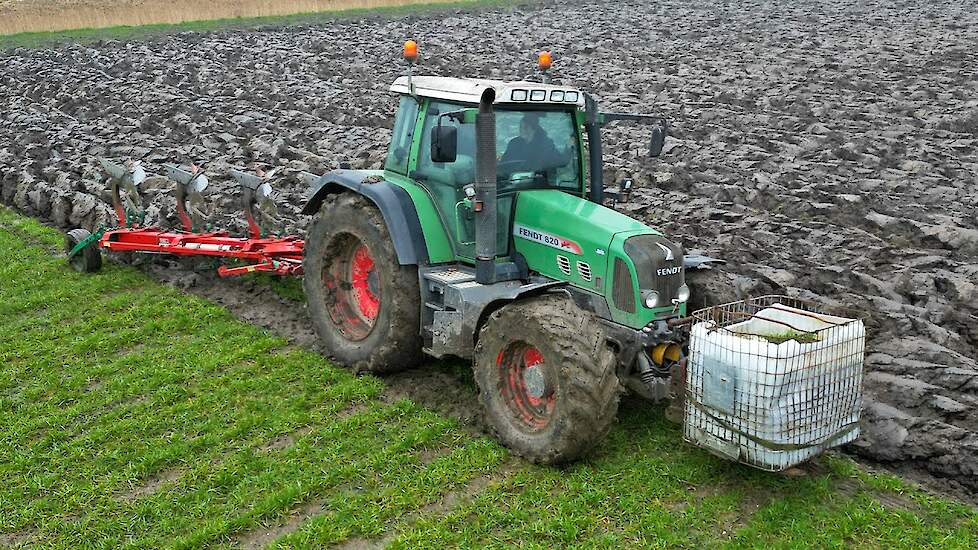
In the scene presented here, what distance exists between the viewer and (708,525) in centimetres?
520

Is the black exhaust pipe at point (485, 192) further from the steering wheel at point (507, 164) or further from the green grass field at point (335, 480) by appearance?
the green grass field at point (335, 480)

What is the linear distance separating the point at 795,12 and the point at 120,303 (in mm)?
25521

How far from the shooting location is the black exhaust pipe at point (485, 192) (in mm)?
5922

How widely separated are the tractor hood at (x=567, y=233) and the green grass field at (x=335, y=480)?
1151mm

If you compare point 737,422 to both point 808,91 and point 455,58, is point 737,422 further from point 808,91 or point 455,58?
point 455,58

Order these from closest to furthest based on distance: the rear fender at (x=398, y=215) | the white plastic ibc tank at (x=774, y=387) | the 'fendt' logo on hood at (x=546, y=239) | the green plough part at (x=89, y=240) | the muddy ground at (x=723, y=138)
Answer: the white plastic ibc tank at (x=774, y=387) → the 'fendt' logo on hood at (x=546, y=239) → the rear fender at (x=398, y=215) → the muddy ground at (x=723, y=138) → the green plough part at (x=89, y=240)

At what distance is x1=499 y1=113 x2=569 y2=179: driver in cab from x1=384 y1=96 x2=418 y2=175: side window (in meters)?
0.89

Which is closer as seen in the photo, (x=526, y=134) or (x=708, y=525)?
(x=708, y=525)

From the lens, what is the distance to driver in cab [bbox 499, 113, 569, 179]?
255 inches

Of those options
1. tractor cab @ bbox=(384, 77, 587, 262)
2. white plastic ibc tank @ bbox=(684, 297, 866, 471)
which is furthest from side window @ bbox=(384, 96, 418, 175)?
white plastic ibc tank @ bbox=(684, 297, 866, 471)

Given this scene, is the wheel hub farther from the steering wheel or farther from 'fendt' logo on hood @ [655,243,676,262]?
the steering wheel

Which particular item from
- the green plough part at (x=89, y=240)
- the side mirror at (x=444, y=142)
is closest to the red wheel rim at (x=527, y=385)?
the side mirror at (x=444, y=142)

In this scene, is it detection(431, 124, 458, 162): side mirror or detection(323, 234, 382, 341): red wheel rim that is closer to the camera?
detection(431, 124, 458, 162): side mirror

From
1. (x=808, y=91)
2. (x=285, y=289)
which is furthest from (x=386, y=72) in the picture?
(x=285, y=289)
